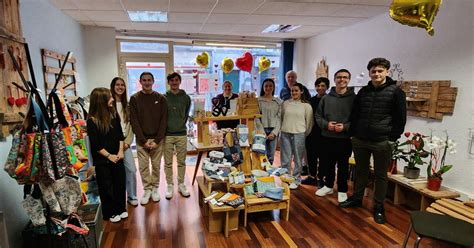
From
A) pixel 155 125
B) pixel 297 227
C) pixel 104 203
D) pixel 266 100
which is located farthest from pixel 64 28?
pixel 297 227

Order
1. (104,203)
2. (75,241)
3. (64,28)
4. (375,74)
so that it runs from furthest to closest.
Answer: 1. (64,28)
2. (104,203)
3. (375,74)
4. (75,241)

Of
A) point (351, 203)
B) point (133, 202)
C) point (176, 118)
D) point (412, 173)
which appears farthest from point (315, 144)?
point (133, 202)

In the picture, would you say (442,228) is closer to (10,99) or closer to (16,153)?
(16,153)

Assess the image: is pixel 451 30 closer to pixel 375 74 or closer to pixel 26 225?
pixel 375 74

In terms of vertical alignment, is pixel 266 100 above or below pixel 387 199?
above

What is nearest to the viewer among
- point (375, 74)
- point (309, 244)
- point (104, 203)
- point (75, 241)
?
point (75, 241)

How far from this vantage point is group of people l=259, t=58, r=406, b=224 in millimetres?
2566

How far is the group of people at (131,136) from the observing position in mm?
2545

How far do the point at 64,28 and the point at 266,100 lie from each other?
277 cm

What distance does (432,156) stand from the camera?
121 inches

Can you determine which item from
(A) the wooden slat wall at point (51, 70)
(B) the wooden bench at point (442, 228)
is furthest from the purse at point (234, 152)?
(A) the wooden slat wall at point (51, 70)

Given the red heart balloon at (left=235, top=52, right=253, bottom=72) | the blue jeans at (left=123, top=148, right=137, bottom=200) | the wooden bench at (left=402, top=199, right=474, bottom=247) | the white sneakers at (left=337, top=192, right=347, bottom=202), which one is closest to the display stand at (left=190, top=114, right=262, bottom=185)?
the blue jeans at (left=123, top=148, right=137, bottom=200)

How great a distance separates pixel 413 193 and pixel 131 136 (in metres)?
3.19

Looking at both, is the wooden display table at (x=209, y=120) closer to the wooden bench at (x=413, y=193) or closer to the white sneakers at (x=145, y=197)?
the white sneakers at (x=145, y=197)
